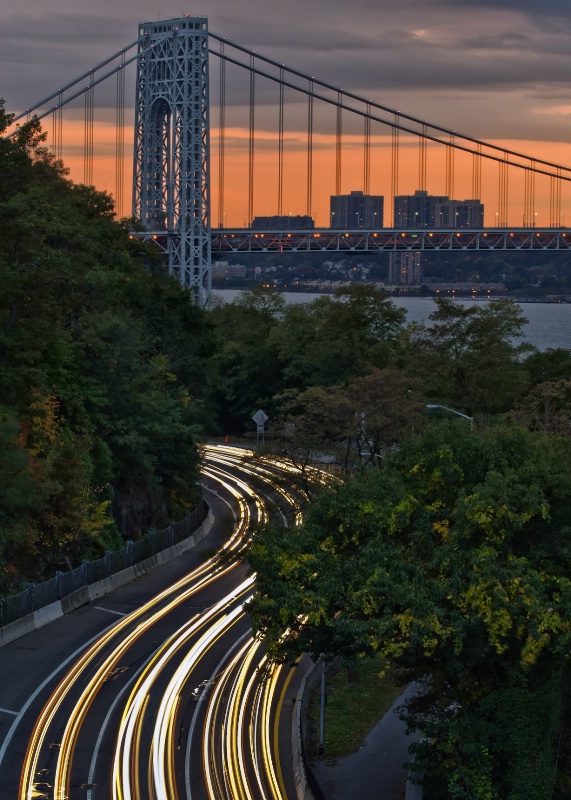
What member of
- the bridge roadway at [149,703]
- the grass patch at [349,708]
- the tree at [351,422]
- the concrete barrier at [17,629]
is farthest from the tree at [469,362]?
the concrete barrier at [17,629]

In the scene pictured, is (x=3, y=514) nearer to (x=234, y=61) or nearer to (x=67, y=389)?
(x=67, y=389)

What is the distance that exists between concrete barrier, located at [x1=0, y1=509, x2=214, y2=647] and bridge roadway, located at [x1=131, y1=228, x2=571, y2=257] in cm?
7227

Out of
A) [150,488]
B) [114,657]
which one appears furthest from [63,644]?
[150,488]

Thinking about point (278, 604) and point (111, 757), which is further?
point (111, 757)

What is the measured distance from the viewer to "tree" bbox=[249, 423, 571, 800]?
66.5 feet

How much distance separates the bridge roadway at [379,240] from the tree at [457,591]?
9362 centimetres

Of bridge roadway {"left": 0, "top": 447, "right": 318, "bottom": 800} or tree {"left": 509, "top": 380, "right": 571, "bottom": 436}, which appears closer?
bridge roadway {"left": 0, "top": 447, "right": 318, "bottom": 800}

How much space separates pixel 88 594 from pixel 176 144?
82.7m

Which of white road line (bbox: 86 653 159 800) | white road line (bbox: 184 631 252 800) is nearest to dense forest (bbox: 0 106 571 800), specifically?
white road line (bbox: 184 631 252 800)

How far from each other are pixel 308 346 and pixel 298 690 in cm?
5176

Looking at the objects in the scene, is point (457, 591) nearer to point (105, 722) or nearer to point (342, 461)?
point (105, 722)

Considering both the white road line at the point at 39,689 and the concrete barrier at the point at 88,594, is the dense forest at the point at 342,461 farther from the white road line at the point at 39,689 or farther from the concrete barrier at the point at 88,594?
the white road line at the point at 39,689

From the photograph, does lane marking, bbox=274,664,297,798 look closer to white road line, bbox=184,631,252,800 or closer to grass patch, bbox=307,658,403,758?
grass patch, bbox=307,658,403,758

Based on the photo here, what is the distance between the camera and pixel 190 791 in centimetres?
2250
